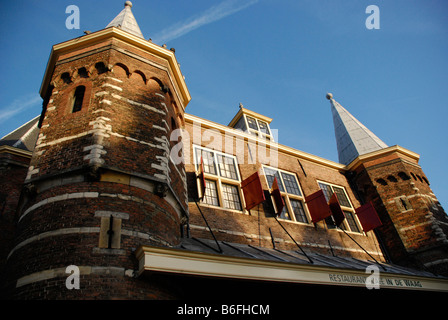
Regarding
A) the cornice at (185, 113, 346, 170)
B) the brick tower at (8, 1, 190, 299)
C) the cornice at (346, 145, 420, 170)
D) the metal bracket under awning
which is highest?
the cornice at (185, 113, 346, 170)

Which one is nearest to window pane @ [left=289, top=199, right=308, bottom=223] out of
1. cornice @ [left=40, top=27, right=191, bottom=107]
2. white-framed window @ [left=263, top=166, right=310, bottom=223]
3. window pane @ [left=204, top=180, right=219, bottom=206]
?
white-framed window @ [left=263, top=166, right=310, bottom=223]

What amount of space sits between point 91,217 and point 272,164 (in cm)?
896

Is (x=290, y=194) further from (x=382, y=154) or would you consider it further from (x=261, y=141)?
(x=382, y=154)

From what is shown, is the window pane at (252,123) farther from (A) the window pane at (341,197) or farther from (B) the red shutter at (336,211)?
(B) the red shutter at (336,211)

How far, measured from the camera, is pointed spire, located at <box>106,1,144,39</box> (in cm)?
1140

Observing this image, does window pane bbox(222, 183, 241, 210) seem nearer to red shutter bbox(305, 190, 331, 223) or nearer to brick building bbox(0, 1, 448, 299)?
brick building bbox(0, 1, 448, 299)

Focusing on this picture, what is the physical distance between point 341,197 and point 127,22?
1170cm

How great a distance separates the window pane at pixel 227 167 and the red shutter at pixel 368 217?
5.99 metres

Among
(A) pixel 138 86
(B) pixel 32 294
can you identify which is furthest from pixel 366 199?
(B) pixel 32 294

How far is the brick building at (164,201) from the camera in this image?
231 inches

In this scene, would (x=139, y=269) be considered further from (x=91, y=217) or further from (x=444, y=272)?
(x=444, y=272)

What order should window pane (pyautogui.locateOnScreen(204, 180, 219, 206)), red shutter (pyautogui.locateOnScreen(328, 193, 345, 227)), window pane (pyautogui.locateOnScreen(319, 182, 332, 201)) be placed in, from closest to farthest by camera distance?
window pane (pyautogui.locateOnScreen(204, 180, 219, 206)) → red shutter (pyautogui.locateOnScreen(328, 193, 345, 227)) → window pane (pyautogui.locateOnScreen(319, 182, 332, 201))

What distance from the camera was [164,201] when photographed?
754 centimetres

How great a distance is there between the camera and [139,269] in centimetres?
570
